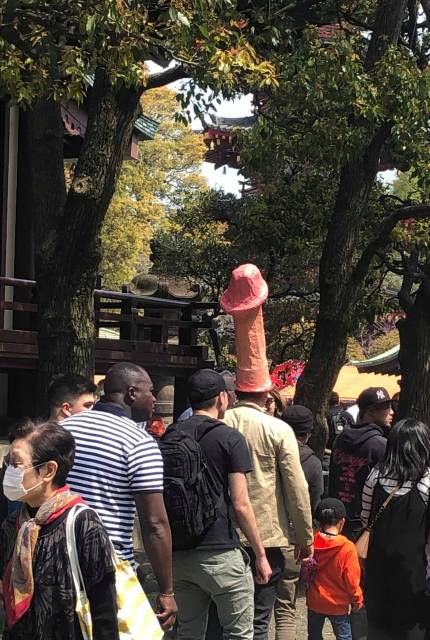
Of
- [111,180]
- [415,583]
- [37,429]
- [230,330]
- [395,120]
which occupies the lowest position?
[230,330]

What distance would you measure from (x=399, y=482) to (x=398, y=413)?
6.61 metres

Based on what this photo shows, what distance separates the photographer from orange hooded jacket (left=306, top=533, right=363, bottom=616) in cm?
545

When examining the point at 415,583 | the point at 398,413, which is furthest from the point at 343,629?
the point at 398,413

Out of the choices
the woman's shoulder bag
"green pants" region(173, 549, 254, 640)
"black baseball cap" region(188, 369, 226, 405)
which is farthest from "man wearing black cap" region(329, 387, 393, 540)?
"black baseball cap" region(188, 369, 226, 405)

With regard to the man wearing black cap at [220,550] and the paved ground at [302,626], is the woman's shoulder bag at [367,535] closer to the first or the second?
the man wearing black cap at [220,550]

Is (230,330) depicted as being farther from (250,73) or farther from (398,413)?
(250,73)

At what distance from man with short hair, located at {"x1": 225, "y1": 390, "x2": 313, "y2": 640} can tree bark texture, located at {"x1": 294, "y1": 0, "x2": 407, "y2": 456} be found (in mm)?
4136

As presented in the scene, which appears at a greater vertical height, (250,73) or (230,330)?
(250,73)

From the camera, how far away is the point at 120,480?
11.7 ft

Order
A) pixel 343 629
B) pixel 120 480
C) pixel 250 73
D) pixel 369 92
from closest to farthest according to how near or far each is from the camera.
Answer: pixel 120 480, pixel 343 629, pixel 250 73, pixel 369 92

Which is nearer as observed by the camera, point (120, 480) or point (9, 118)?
point (120, 480)

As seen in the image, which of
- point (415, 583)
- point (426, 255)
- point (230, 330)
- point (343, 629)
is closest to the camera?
point (415, 583)

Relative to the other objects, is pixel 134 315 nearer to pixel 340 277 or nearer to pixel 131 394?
pixel 340 277

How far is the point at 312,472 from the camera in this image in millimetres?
5836
